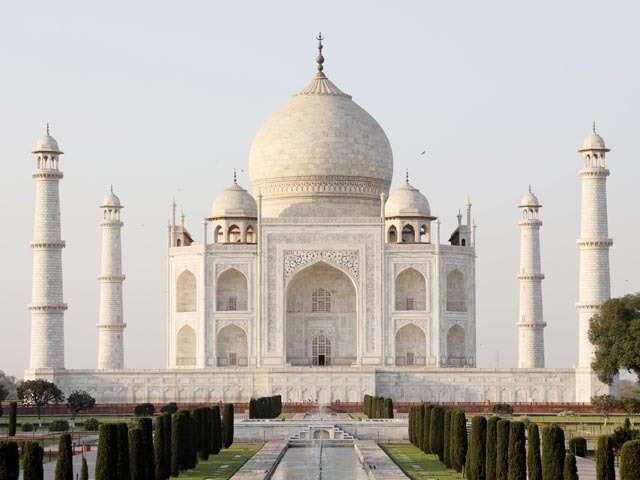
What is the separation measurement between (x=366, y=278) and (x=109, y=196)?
8.16m

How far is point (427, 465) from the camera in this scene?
2495 centimetres

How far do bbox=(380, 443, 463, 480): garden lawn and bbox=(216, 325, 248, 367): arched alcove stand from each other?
48.0 ft

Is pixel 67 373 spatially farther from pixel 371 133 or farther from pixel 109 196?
pixel 371 133

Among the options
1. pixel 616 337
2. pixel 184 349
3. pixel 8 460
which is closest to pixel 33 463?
pixel 8 460

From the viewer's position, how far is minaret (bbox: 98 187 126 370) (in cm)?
4541

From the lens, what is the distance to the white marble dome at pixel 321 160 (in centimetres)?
4659

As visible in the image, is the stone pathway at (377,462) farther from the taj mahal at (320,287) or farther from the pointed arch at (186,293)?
the pointed arch at (186,293)

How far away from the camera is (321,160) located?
153 ft

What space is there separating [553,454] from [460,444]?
435 cm

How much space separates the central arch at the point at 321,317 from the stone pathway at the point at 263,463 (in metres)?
15.8

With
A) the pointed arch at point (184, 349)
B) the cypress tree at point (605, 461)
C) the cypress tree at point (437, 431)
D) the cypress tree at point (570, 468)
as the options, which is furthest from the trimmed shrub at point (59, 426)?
the cypress tree at point (605, 461)

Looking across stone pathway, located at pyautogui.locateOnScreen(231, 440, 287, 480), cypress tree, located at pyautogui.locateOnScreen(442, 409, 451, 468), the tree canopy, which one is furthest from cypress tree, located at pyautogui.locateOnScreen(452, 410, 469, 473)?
the tree canopy

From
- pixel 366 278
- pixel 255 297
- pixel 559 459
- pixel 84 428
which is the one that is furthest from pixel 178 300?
pixel 559 459

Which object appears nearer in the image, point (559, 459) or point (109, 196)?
point (559, 459)
